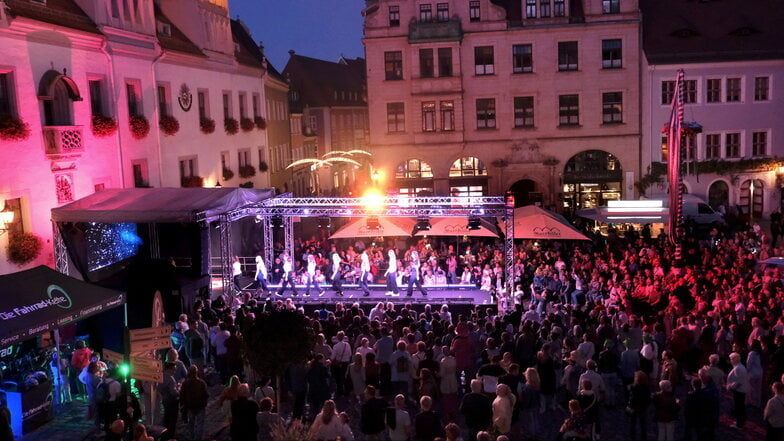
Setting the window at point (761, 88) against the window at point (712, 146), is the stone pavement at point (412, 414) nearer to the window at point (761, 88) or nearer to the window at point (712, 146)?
the window at point (712, 146)

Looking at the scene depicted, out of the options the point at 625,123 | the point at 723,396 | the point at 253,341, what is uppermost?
the point at 625,123

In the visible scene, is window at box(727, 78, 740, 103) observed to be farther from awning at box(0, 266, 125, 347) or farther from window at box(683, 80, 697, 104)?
awning at box(0, 266, 125, 347)

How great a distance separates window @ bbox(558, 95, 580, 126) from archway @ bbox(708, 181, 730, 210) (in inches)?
296

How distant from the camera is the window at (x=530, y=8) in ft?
124

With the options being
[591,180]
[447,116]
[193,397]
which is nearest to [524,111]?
[447,116]

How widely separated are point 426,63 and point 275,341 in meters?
28.2

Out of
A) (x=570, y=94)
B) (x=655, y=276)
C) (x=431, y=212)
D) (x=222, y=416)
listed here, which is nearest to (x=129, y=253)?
(x=431, y=212)

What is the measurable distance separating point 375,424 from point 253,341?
7.91 ft

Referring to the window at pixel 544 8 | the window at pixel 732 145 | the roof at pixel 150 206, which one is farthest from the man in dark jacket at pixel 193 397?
the window at pixel 732 145

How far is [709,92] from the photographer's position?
37312 millimetres

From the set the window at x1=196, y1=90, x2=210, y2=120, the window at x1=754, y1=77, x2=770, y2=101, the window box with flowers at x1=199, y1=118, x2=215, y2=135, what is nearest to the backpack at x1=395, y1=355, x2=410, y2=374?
the window box with flowers at x1=199, y1=118, x2=215, y2=135

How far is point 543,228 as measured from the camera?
2567cm

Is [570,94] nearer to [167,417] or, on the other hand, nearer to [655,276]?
[655,276]

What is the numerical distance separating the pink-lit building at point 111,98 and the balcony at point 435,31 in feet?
30.7
